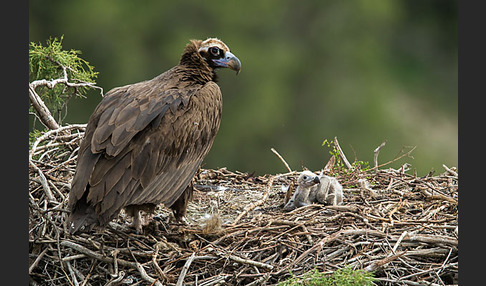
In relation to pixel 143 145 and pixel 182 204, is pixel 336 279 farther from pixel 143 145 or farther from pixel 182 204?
pixel 143 145

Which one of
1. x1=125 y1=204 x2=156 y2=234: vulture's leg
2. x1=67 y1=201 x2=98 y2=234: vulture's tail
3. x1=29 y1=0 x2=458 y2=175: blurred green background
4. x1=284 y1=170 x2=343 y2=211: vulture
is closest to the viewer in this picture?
x1=67 y1=201 x2=98 y2=234: vulture's tail

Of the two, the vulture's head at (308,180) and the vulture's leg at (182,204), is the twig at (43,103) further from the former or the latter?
the vulture's head at (308,180)

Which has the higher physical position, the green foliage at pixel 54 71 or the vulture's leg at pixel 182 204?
the green foliage at pixel 54 71

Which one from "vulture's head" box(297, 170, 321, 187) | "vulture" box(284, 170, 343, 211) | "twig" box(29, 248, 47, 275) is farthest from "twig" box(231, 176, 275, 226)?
"twig" box(29, 248, 47, 275)

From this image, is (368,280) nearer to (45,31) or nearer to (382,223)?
(382,223)

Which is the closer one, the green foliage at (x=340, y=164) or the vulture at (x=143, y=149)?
the vulture at (x=143, y=149)

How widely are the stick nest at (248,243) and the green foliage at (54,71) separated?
2.32 feet

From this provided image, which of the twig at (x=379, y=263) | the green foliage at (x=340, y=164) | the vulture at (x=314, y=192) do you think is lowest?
the twig at (x=379, y=263)

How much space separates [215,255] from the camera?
4320 mm

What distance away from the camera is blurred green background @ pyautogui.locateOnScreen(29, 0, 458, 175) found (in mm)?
12797

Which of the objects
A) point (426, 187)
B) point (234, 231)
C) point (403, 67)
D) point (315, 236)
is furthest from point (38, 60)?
point (403, 67)

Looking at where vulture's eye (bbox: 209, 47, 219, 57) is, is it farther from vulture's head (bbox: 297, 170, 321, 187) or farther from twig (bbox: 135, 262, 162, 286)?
twig (bbox: 135, 262, 162, 286)

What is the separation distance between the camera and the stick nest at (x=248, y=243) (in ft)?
13.8

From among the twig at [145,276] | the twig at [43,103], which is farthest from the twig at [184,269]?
the twig at [43,103]
